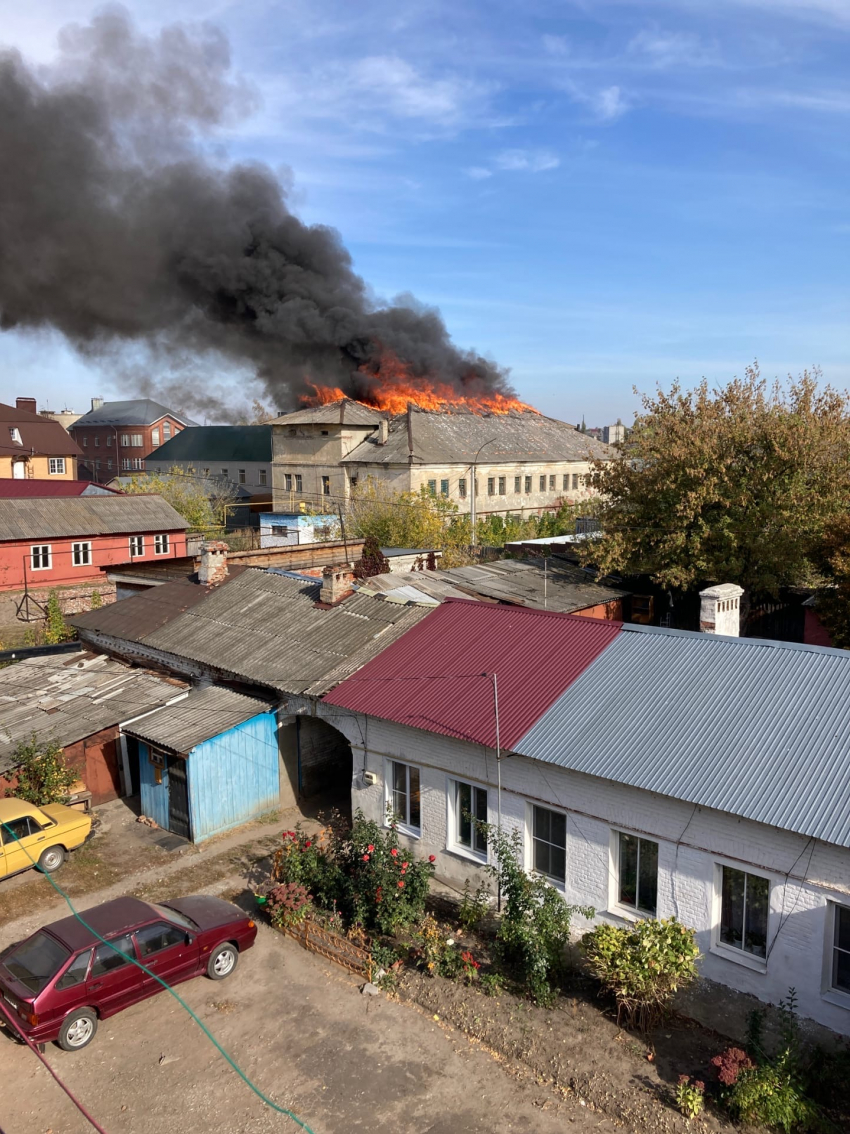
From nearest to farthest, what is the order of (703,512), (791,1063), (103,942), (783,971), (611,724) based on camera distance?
1. (791,1063)
2. (783,971)
3. (103,942)
4. (611,724)
5. (703,512)

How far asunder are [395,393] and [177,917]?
159ft

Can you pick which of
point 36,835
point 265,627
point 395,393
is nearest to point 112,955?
point 36,835

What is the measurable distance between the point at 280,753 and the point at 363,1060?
735cm

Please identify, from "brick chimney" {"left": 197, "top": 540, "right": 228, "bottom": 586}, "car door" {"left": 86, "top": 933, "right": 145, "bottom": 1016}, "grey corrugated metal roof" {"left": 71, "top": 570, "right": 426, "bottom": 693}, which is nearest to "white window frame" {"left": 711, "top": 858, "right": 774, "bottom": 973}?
"car door" {"left": 86, "top": 933, "right": 145, "bottom": 1016}

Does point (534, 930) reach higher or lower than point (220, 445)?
lower

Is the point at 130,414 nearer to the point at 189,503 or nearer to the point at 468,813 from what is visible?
the point at 189,503

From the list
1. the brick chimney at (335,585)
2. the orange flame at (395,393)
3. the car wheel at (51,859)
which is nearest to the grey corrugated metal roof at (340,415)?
the orange flame at (395,393)

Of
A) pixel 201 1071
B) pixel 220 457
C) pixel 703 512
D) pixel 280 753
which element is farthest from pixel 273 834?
pixel 220 457

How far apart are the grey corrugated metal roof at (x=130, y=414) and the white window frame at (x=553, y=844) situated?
268ft

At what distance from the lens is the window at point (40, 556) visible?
108 feet

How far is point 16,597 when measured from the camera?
31953 millimetres

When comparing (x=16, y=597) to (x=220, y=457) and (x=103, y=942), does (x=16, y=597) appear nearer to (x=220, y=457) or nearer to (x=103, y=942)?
(x=103, y=942)

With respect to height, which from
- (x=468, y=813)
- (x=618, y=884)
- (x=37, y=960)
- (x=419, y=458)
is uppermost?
(x=419, y=458)

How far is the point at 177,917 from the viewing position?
10.4m
